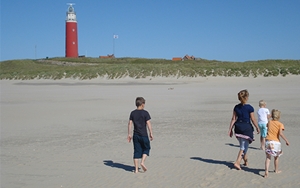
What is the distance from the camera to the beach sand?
22.5 ft

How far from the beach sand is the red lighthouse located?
5728cm

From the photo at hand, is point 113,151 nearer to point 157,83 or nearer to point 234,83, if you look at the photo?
point 234,83

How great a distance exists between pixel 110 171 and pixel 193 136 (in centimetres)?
390

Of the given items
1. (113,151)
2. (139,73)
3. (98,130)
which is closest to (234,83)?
A: (139,73)

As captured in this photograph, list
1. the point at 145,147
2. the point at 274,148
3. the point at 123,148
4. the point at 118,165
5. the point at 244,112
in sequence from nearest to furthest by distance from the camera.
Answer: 1. the point at 274,148
2. the point at 244,112
3. the point at 145,147
4. the point at 118,165
5. the point at 123,148

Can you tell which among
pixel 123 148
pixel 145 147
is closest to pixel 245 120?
pixel 145 147

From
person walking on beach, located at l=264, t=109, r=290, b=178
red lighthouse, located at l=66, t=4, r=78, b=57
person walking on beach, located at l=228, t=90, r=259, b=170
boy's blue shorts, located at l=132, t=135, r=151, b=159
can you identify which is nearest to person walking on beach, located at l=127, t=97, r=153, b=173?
boy's blue shorts, located at l=132, t=135, r=151, b=159

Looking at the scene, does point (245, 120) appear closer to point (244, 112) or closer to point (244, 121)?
point (244, 121)

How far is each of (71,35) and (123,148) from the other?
68.8 meters

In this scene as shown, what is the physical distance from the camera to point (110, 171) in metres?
7.46

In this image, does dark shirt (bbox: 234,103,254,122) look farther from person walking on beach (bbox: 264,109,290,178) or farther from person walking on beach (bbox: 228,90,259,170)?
person walking on beach (bbox: 264,109,290,178)

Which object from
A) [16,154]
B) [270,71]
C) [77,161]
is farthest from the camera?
[270,71]

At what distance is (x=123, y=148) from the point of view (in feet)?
31.3

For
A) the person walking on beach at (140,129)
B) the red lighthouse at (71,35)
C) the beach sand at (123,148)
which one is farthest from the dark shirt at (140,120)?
the red lighthouse at (71,35)
